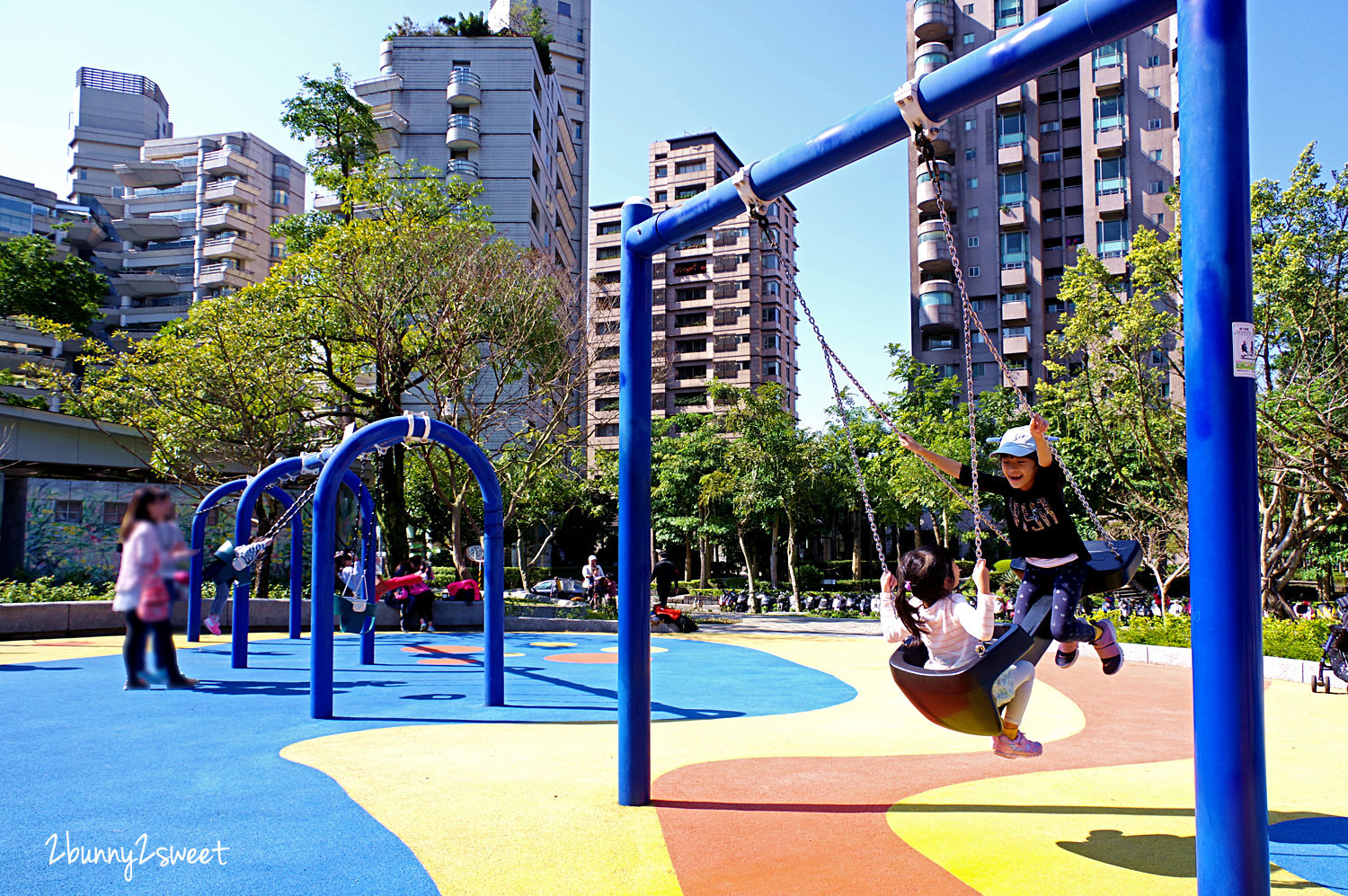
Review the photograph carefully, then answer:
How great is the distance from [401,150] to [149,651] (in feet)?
207

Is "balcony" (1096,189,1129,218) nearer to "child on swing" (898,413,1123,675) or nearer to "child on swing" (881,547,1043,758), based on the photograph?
"child on swing" (898,413,1123,675)

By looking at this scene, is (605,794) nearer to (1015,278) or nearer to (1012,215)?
(1015,278)

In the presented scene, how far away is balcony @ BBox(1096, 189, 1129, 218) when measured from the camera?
176ft

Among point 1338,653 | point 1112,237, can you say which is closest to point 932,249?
point 1112,237

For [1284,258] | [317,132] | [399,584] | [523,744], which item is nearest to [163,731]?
[523,744]

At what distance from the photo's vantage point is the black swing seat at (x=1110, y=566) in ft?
17.2

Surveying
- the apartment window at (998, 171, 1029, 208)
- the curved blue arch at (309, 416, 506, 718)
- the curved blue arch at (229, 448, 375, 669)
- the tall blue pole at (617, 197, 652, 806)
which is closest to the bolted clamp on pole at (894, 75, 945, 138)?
the tall blue pole at (617, 197, 652, 806)

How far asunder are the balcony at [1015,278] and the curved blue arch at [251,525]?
4815 centimetres

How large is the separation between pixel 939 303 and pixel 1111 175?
12512mm

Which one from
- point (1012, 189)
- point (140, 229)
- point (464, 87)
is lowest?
point (140, 229)

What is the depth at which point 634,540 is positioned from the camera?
811cm

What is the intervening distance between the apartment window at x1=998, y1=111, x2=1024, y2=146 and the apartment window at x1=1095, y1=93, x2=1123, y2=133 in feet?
14.0

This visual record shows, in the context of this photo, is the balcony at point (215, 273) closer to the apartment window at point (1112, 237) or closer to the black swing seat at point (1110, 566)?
the black swing seat at point (1110, 566)

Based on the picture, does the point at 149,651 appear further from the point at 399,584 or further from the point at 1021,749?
the point at 399,584
